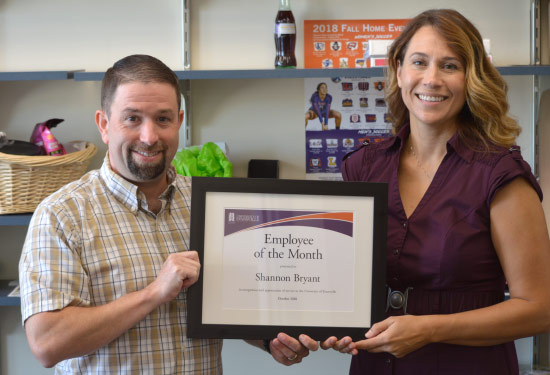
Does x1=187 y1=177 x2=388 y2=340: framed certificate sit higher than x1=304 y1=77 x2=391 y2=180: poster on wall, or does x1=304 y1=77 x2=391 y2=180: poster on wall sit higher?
x1=304 y1=77 x2=391 y2=180: poster on wall

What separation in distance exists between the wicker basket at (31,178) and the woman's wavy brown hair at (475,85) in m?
1.29

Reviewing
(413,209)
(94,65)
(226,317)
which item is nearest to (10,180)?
(94,65)

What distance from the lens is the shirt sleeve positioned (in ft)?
4.33

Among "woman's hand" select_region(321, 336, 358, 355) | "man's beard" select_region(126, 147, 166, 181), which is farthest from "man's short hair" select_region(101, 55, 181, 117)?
"woman's hand" select_region(321, 336, 358, 355)

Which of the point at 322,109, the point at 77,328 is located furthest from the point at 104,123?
the point at 322,109

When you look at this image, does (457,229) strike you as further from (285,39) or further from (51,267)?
(285,39)

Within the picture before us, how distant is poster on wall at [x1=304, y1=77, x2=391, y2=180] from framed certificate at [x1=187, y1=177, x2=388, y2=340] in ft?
3.89

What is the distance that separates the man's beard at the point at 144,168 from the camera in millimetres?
1468

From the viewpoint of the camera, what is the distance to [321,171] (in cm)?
271

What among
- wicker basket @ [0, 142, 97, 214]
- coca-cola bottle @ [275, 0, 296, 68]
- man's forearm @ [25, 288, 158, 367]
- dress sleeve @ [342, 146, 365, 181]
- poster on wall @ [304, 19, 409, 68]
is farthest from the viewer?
poster on wall @ [304, 19, 409, 68]

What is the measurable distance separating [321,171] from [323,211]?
1198 mm

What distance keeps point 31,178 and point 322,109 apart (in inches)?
44.9

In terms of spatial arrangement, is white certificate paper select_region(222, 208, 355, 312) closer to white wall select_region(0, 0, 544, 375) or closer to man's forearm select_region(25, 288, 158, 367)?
man's forearm select_region(25, 288, 158, 367)

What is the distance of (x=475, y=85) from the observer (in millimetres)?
1545
